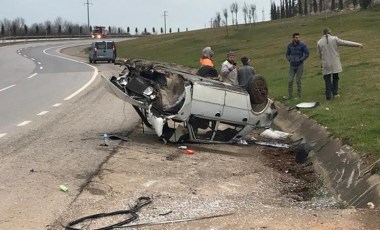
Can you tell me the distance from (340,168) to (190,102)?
2.81m

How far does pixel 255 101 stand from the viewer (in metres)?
9.95

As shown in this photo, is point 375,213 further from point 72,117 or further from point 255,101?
point 72,117

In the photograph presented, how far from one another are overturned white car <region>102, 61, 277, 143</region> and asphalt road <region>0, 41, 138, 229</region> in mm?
1061

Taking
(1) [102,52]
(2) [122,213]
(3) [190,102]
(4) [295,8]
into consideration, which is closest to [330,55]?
(3) [190,102]

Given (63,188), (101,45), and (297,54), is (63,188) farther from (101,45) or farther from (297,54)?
(101,45)

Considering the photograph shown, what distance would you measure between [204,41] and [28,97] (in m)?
34.6

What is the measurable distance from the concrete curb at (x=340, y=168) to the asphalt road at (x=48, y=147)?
3201mm

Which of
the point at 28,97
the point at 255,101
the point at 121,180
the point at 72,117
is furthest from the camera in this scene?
the point at 28,97

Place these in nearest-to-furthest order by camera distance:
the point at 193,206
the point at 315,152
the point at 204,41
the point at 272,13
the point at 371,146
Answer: the point at 193,206, the point at 371,146, the point at 315,152, the point at 204,41, the point at 272,13

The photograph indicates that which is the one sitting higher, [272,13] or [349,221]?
[272,13]

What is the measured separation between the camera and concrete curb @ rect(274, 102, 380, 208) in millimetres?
6138

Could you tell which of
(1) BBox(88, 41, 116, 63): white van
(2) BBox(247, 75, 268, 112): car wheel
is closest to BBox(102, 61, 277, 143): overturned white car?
(2) BBox(247, 75, 268, 112): car wheel

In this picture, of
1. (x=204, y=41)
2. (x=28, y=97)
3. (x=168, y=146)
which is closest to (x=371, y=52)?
(x=28, y=97)

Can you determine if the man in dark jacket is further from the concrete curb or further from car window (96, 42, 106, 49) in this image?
car window (96, 42, 106, 49)
